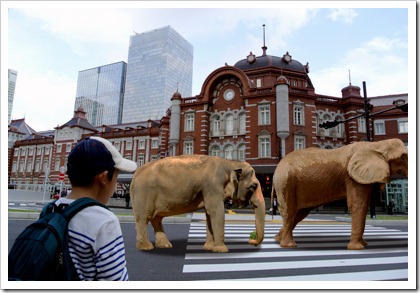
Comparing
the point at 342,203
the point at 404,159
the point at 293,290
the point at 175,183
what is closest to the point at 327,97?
the point at 342,203

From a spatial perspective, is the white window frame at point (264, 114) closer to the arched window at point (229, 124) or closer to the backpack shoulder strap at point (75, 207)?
the arched window at point (229, 124)

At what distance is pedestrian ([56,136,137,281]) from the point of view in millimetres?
1306

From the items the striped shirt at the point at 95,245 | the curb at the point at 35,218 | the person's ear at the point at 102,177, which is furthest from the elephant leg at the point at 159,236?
the curb at the point at 35,218

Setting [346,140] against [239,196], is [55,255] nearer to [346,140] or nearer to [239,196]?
[239,196]

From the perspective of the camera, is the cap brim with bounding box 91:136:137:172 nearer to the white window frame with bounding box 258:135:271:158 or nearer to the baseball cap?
the baseball cap

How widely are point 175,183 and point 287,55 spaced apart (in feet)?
100

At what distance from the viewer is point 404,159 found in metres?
5.62

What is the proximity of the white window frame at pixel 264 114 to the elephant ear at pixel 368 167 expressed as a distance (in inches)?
796

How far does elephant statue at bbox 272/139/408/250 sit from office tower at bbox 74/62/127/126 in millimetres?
91427

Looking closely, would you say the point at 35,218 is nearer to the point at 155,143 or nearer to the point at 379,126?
the point at 155,143

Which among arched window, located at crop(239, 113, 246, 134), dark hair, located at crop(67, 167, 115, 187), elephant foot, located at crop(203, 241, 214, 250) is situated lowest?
elephant foot, located at crop(203, 241, 214, 250)

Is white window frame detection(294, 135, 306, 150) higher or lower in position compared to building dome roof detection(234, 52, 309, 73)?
lower

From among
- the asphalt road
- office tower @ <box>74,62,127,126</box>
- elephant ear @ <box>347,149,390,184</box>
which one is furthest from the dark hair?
office tower @ <box>74,62,127,126</box>

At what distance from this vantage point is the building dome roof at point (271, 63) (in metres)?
31.3
